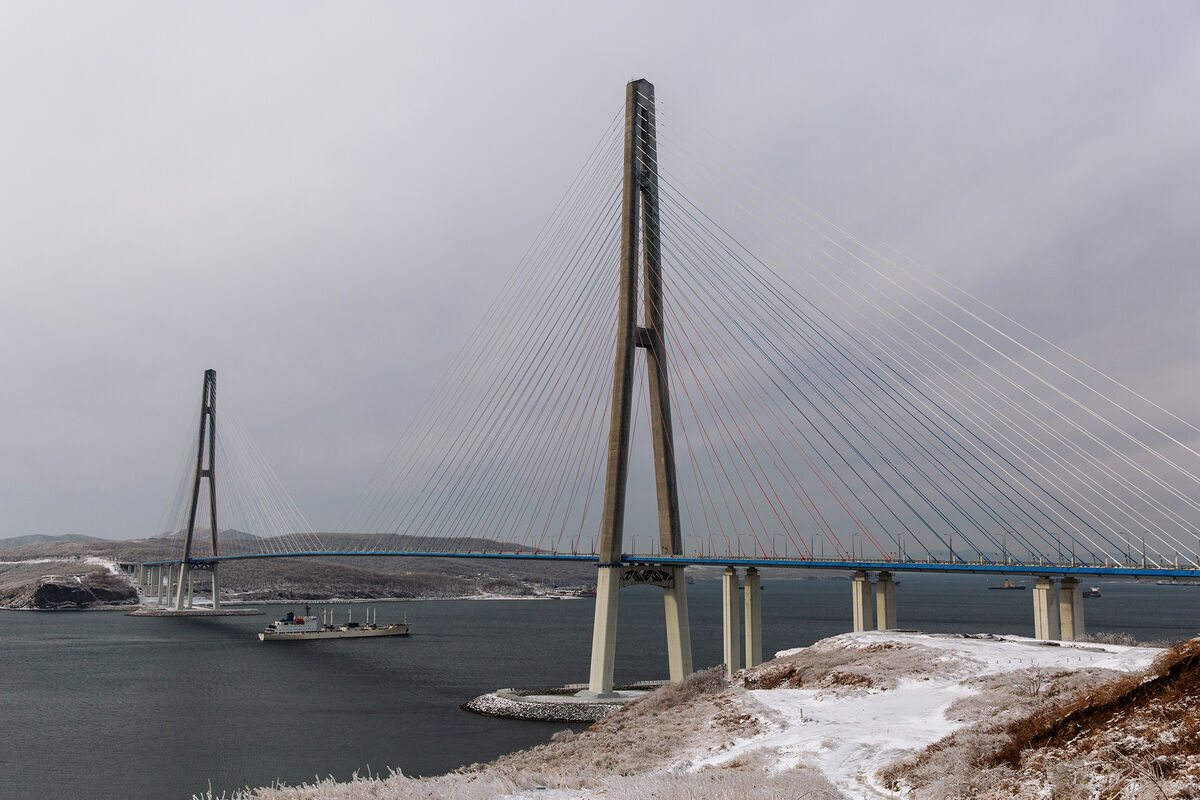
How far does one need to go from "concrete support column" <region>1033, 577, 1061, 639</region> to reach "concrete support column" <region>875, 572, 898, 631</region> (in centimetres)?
623

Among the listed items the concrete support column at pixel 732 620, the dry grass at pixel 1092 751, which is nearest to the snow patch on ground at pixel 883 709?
the dry grass at pixel 1092 751

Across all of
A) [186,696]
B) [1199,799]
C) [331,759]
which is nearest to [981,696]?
[1199,799]

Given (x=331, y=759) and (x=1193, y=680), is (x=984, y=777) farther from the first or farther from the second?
(x=331, y=759)

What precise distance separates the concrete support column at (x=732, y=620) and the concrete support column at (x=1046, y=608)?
1461 centimetres

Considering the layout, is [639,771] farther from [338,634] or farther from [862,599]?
[338,634]

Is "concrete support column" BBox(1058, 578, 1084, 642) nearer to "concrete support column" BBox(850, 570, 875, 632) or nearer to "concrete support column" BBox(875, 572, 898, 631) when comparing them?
"concrete support column" BBox(875, 572, 898, 631)

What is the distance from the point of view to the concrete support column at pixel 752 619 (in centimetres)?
4519

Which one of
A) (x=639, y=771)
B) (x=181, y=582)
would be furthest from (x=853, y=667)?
(x=181, y=582)

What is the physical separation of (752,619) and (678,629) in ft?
12.6

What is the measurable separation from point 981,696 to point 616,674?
3880 cm

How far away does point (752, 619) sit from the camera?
45.6 m

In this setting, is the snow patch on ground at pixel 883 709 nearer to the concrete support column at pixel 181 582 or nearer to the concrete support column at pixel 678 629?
the concrete support column at pixel 678 629

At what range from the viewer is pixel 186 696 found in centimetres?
5497

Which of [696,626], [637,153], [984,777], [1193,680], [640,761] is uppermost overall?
[637,153]
